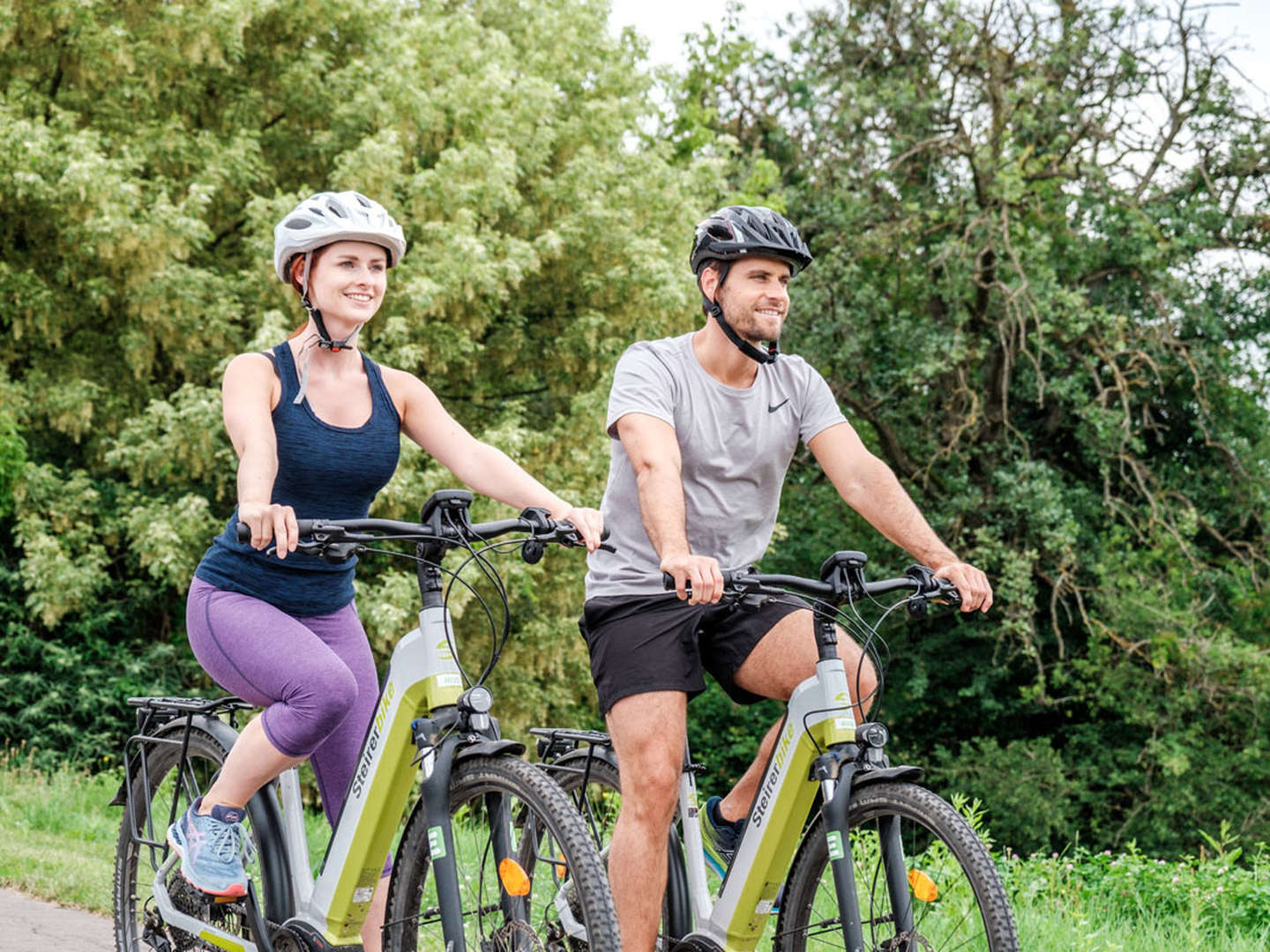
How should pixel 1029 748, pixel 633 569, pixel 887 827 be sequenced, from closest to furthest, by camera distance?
pixel 887 827, pixel 633 569, pixel 1029 748

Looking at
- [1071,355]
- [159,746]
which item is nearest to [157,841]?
[159,746]

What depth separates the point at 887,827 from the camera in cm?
312

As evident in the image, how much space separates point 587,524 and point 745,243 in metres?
0.81

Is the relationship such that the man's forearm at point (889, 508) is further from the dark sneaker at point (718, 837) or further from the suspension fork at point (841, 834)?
the dark sneaker at point (718, 837)

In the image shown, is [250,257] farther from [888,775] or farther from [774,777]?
[888,775]

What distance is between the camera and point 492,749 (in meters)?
3.02

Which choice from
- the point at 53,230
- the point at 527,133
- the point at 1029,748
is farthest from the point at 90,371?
the point at 1029,748

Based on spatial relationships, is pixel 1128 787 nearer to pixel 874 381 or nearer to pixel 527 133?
pixel 874 381

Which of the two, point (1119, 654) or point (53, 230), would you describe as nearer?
point (53, 230)

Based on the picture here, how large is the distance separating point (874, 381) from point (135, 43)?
9593 mm

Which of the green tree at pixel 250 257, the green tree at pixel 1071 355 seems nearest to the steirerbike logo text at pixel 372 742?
the green tree at pixel 250 257

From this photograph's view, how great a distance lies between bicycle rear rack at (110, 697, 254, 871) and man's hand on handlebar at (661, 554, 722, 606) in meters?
1.35

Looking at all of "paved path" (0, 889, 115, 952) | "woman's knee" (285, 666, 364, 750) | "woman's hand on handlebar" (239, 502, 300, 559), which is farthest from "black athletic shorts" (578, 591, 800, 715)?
"paved path" (0, 889, 115, 952)

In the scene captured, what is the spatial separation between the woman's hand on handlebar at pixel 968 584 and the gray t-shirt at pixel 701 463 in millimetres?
456
